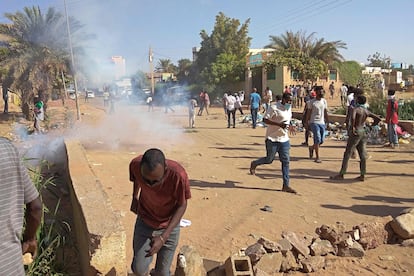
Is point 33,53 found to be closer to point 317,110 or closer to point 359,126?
point 317,110

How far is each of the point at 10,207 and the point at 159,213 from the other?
3.88 feet

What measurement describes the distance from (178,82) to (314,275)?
40.5 metres

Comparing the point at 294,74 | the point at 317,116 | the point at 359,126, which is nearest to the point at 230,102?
the point at 317,116

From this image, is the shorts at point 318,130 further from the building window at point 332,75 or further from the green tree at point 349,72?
the green tree at point 349,72

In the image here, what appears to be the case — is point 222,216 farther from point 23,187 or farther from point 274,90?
point 274,90

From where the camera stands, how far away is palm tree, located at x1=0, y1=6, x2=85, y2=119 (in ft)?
Answer: 61.5

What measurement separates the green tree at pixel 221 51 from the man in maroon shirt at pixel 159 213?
100 feet

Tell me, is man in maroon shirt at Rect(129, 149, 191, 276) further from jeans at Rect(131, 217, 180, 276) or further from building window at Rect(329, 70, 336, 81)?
building window at Rect(329, 70, 336, 81)

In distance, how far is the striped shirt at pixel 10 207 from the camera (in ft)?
5.60

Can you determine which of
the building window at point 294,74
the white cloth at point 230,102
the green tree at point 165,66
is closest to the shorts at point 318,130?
the white cloth at point 230,102

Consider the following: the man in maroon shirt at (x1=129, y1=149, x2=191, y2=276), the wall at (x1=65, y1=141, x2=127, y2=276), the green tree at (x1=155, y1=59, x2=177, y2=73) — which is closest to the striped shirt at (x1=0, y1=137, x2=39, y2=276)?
the man in maroon shirt at (x1=129, y1=149, x2=191, y2=276)

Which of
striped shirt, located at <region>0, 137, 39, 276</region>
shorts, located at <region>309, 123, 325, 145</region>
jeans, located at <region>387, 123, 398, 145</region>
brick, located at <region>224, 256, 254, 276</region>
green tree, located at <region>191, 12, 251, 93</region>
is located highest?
green tree, located at <region>191, 12, 251, 93</region>

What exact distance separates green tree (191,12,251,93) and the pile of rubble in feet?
95.9

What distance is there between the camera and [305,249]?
3732mm
